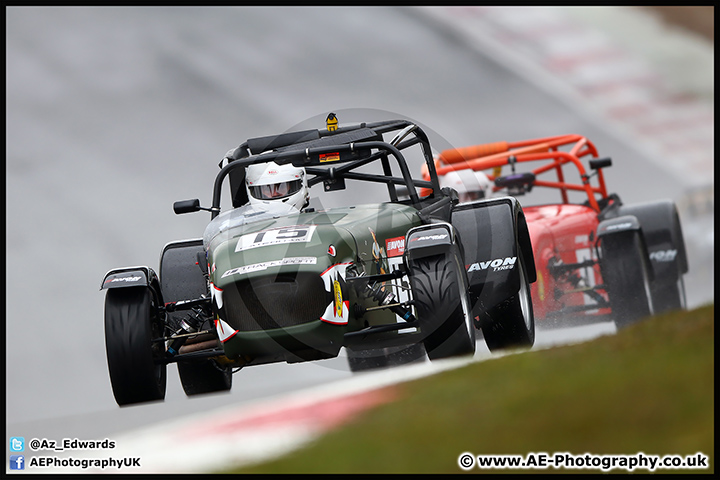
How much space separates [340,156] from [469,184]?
5.12 m

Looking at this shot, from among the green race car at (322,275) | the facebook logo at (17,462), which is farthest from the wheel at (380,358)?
the facebook logo at (17,462)

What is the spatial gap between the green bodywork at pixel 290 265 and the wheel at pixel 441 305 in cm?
52

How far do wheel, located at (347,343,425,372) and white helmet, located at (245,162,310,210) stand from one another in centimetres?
245

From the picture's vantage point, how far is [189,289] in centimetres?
910

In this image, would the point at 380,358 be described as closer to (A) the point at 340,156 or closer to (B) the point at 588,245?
(B) the point at 588,245

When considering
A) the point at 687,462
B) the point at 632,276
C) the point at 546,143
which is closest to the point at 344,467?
the point at 687,462

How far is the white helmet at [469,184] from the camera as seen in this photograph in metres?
13.2

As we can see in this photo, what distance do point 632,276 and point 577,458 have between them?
660cm

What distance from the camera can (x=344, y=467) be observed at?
4746 millimetres

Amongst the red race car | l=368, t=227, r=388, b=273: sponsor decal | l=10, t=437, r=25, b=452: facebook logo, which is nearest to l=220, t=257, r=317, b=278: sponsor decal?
l=368, t=227, r=388, b=273: sponsor decal

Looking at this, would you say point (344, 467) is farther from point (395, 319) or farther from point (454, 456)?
point (395, 319)

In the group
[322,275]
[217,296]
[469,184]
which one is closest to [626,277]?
[469,184]

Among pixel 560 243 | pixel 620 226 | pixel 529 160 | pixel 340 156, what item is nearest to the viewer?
pixel 340 156

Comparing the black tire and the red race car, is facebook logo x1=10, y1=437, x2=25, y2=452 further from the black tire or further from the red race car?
the red race car
